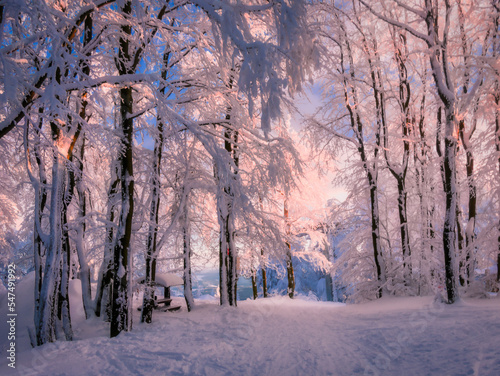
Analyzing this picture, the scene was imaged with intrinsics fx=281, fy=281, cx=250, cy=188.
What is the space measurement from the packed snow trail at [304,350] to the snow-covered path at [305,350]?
0.01 m

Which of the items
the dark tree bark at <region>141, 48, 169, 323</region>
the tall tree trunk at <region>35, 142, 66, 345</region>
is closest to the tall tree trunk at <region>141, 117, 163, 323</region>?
the dark tree bark at <region>141, 48, 169, 323</region>

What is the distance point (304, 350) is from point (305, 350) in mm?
15

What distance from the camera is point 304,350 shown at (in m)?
4.26

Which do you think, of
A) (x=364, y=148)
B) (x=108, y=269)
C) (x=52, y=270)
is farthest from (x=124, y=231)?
(x=364, y=148)

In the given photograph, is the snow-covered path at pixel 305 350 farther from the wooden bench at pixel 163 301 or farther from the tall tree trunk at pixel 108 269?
the wooden bench at pixel 163 301

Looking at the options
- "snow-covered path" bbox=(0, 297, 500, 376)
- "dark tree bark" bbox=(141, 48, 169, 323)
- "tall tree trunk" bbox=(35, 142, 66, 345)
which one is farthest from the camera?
"dark tree bark" bbox=(141, 48, 169, 323)

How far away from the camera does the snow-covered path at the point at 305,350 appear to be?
321 centimetres

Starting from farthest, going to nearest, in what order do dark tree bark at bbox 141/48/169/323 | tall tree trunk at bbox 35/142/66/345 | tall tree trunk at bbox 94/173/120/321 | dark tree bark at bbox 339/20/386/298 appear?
dark tree bark at bbox 339/20/386/298, tall tree trunk at bbox 94/173/120/321, dark tree bark at bbox 141/48/169/323, tall tree trunk at bbox 35/142/66/345

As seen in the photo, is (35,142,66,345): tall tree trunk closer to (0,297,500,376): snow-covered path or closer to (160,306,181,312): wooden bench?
(0,297,500,376): snow-covered path

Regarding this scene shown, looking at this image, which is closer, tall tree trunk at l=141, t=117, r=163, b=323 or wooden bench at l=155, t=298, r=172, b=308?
tall tree trunk at l=141, t=117, r=163, b=323

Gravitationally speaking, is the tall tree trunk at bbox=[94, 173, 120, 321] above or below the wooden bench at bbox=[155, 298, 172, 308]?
above

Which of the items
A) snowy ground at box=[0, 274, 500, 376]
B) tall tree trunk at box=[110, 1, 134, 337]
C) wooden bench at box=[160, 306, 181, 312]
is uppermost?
tall tree trunk at box=[110, 1, 134, 337]

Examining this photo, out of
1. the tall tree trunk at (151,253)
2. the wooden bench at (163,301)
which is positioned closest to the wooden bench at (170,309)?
the wooden bench at (163,301)

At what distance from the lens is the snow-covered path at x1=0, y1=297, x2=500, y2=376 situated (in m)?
3.21
